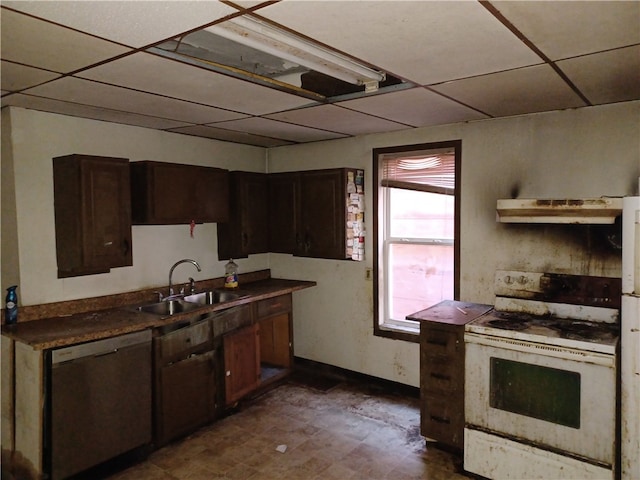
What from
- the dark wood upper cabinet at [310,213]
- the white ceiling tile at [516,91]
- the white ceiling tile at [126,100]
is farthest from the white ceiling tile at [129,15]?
the dark wood upper cabinet at [310,213]

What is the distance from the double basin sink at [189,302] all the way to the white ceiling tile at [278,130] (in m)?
1.45

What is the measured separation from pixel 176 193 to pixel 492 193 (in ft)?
8.36

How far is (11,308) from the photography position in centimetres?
304

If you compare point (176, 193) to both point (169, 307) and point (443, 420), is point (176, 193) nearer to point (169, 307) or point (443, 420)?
point (169, 307)

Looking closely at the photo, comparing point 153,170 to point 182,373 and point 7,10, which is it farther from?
point 7,10

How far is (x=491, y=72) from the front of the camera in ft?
7.86

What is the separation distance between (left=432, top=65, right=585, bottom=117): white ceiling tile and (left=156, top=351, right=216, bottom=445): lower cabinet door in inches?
103

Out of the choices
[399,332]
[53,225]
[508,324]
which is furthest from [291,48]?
[399,332]

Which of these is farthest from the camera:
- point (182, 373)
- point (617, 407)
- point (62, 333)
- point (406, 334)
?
point (406, 334)

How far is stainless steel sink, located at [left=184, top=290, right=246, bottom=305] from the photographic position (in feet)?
13.3

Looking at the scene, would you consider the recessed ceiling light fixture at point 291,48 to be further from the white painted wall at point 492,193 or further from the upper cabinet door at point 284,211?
the upper cabinet door at point 284,211

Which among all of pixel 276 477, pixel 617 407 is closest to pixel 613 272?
pixel 617 407

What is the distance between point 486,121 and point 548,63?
53.7 inches

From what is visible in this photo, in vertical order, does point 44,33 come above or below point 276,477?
above
